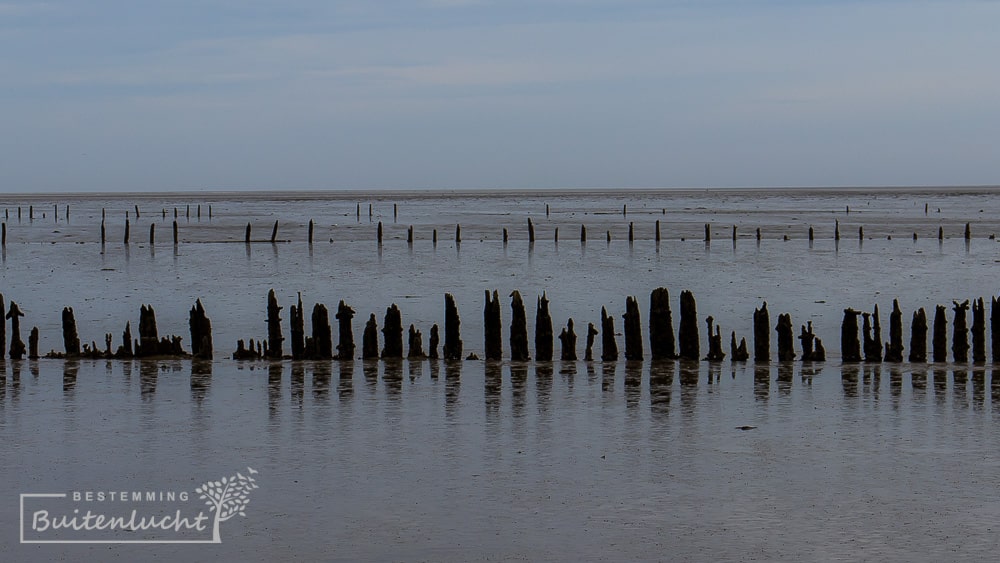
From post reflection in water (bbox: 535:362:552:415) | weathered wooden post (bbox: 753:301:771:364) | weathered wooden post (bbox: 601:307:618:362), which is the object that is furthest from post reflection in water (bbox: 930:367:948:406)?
post reflection in water (bbox: 535:362:552:415)

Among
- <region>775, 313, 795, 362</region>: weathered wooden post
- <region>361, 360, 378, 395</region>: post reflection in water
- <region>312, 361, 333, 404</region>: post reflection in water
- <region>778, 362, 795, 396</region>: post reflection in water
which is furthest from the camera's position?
<region>775, 313, 795, 362</region>: weathered wooden post

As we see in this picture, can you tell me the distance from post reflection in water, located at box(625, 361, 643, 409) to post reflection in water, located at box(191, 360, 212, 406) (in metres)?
6.73

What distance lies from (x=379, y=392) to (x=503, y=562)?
366 inches

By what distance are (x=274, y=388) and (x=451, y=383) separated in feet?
9.77

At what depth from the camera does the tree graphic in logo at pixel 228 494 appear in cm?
1316

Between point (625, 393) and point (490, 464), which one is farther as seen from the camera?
point (625, 393)

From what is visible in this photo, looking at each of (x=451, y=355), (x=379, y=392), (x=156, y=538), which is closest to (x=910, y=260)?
(x=451, y=355)

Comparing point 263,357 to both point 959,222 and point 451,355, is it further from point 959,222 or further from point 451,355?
point 959,222

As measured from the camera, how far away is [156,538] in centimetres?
1226

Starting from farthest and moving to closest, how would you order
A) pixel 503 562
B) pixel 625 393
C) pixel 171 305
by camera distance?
pixel 171 305 → pixel 625 393 → pixel 503 562

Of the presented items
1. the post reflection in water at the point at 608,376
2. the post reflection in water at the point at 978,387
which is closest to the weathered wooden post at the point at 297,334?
the post reflection in water at the point at 608,376

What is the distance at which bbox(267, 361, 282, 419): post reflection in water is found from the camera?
1894 centimetres

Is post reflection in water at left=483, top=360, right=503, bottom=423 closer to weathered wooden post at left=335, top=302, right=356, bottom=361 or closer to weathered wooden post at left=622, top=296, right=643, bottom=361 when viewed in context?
Result: weathered wooden post at left=622, top=296, right=643, bottom=361
